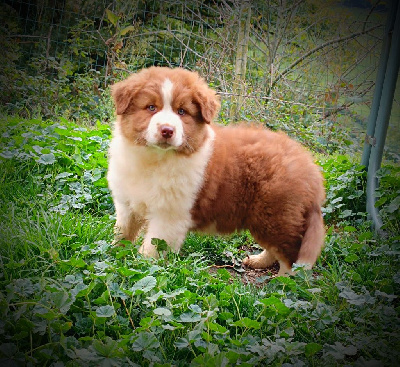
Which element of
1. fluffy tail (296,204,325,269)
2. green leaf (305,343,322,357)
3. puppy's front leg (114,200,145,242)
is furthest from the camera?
puppy's front leg (114,200,145,242)

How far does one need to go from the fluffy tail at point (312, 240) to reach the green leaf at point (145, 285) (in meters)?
1.31

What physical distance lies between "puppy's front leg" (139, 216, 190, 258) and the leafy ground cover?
174 mm

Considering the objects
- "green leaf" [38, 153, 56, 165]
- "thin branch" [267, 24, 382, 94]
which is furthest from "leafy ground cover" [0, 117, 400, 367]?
"thin branch" [267, 24, 382, 94]

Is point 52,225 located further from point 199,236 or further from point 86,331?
point 199,236

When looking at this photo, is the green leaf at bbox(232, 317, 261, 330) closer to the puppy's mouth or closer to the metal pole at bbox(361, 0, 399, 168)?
the puppy's mouth

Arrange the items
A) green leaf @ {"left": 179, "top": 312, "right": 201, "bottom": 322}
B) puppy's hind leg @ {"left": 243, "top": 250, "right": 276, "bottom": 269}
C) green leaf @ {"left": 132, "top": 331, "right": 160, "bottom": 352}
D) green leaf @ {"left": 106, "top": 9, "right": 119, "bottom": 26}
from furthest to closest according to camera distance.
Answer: green leaf @ {"left": 106, "top": 9, "right": 119, "bottom": 26} → puppy's hind leg @ {"left": 243, "top": 250, "right": 276, "bottom": 269} → green leaf @ {"left": 179, "top": 312, "right": 201, "bottom": 322} → green leaf @ {"left": 132, "top": 331, "right": 160, "bottom": 352}

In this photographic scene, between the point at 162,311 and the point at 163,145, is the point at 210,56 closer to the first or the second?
the point at 163,145

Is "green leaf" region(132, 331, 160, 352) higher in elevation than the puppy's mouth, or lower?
lower

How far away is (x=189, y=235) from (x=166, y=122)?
132 centimetres

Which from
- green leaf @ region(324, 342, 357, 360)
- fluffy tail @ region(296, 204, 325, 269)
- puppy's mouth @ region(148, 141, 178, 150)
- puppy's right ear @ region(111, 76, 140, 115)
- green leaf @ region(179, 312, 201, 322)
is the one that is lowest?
green leaf @ region(179, 312, 201, 322)

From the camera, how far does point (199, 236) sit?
12.7ft

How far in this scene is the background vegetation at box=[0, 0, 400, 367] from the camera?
6.67 ft

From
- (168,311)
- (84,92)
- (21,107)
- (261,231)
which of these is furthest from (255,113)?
(168,311)

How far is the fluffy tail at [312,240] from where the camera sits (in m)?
3.21
